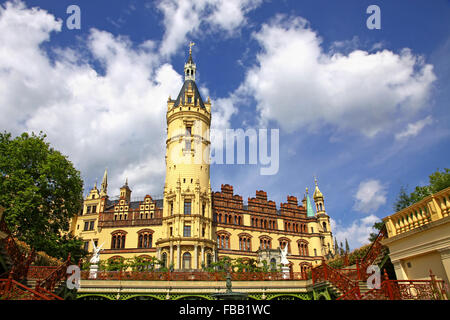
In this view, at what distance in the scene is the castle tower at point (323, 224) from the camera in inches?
2249

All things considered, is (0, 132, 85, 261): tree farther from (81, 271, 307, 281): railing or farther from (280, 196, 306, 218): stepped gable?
(280, 196, 306, 218): stepped gable

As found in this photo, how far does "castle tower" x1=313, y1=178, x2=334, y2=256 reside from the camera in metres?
57.1

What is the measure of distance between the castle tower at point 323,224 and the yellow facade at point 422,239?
4581 centimetres

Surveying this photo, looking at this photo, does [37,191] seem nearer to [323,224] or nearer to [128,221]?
[128,221]

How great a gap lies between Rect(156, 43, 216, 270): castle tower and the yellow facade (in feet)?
99.4

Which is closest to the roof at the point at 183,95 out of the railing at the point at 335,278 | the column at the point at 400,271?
the railing at the point at 335,278

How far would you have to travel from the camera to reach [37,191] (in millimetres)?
25688

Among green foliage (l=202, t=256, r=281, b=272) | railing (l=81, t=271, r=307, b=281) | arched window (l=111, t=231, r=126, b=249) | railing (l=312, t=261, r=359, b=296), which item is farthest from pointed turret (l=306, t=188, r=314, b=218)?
railing (l=312, t=261, r=359, b=296)
